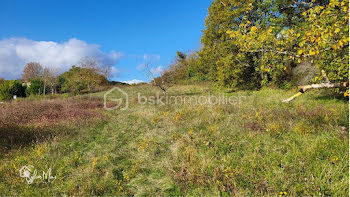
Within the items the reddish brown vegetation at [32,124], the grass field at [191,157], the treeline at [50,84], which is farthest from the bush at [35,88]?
the grass field at [191,157]

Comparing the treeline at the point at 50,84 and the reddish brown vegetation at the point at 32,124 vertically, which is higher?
the treeline at the point at 50,84

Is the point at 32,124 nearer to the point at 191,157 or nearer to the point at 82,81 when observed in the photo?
the point at 191,157

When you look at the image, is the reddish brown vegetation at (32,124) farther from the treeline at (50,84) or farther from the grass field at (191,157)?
the treeline at (50,84)

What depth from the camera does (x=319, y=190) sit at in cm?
351

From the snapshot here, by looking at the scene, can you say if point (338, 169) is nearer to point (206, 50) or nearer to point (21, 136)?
point (21, 136)

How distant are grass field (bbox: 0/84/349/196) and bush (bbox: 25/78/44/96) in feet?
82.3

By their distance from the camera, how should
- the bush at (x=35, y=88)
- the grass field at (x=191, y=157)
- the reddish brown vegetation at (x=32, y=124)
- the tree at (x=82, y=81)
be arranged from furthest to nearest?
the tree at (x=82, y=81)
the bush at (x=35, y=88)
the reddish brown vegetation at (x=32, y=124)
the grass field at (x=191, y=157)

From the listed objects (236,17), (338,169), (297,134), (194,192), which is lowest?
(194,192)

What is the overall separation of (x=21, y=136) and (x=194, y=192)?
25.3ft

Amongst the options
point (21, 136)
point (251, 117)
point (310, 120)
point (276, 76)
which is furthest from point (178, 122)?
point (276, 76)

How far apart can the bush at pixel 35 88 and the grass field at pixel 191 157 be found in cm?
2509

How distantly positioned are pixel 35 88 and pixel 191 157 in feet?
110

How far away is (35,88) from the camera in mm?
28500

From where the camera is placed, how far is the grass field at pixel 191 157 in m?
3.91
